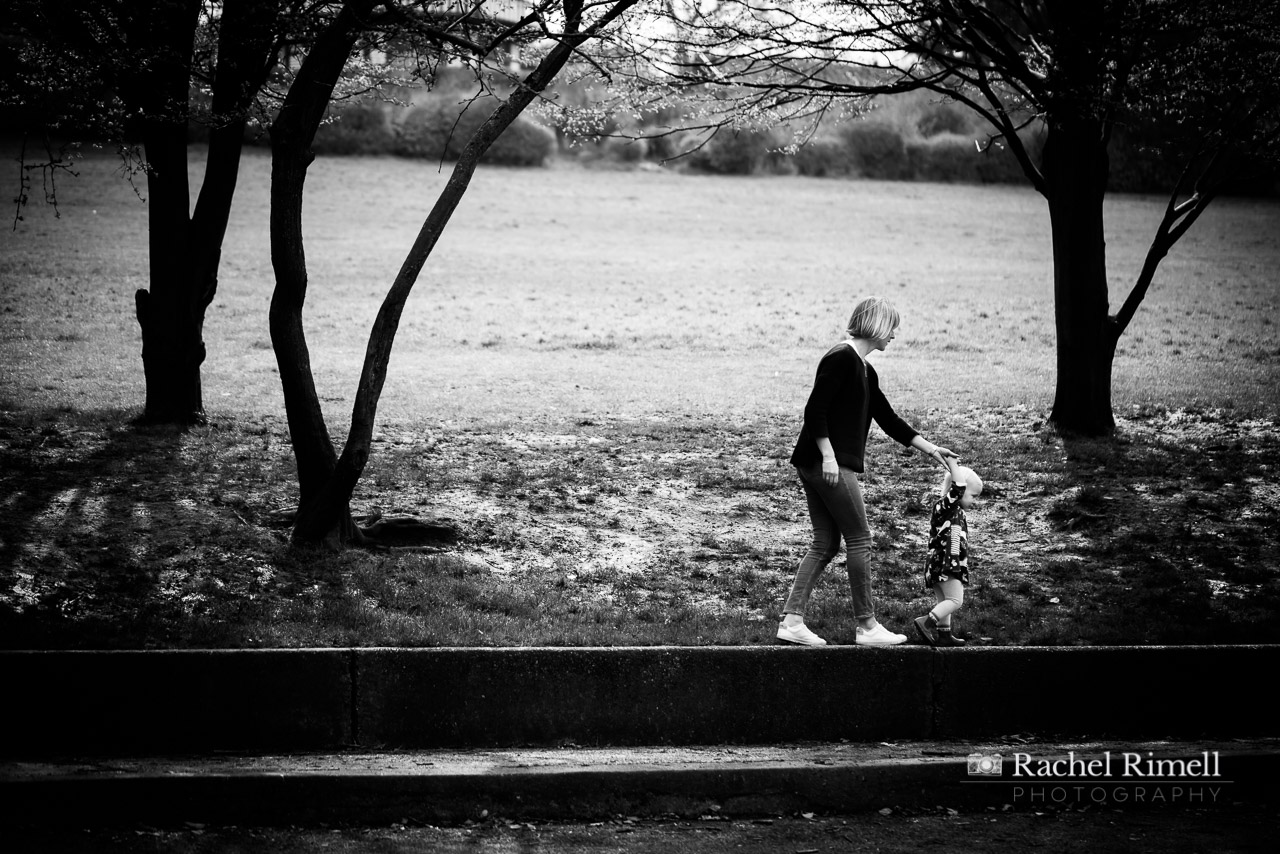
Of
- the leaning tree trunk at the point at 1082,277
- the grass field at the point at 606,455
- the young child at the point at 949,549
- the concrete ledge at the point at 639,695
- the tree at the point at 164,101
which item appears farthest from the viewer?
the leaning tree trunk at the point at 1082,277

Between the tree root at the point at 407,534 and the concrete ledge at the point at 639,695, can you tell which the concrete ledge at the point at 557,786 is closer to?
the concrete ledge at the point at 639,695

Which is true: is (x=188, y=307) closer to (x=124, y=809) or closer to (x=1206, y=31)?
(x=124, y=809)

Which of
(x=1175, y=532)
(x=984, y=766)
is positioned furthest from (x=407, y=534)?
(x=1175, y=532)

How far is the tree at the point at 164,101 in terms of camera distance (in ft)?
31.5

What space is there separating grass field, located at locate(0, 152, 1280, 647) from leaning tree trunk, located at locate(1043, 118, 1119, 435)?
0.46 metres

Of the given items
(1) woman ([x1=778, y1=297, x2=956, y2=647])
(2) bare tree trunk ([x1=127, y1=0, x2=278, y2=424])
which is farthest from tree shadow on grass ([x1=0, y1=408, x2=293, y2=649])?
(1) woman ([x1=778, y1=297, x2=956, y2=647])

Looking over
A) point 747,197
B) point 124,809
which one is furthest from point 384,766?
point 747,197

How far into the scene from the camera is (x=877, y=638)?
251 inches

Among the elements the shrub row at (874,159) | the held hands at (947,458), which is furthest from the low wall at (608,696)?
the shrub row at (874,159)

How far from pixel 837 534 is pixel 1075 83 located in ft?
23.5

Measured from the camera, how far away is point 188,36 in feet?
36.1

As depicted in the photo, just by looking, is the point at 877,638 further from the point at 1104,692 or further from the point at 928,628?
the point at 1104,692

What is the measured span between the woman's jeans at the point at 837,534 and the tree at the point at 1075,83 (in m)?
6.40

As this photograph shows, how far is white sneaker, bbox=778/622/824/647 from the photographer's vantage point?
6.45 metres
